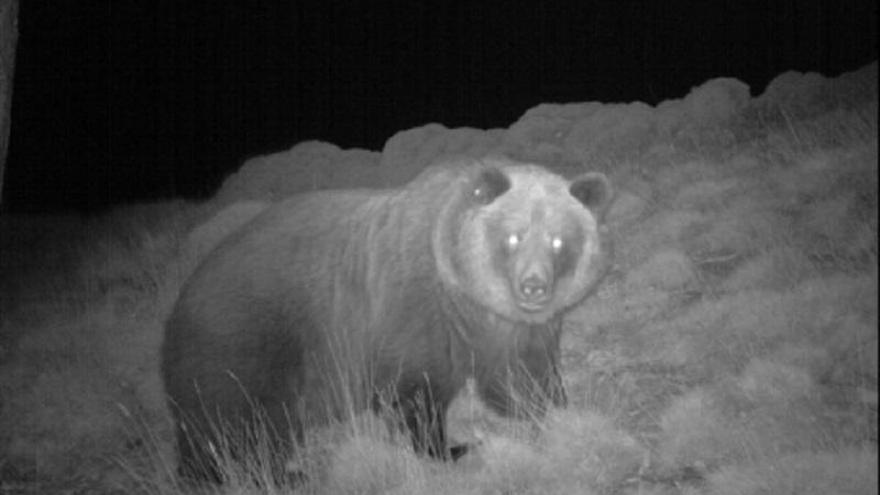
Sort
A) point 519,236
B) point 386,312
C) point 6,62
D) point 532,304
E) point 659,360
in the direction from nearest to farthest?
1. point 532,304
2. point 519,236
3. point 386,312
4. point 6,62
5. point 659,360

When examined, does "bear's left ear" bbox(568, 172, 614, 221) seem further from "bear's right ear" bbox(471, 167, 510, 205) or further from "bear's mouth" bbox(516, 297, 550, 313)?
"bear's mouth" bbox(516, 297, 550, 313)

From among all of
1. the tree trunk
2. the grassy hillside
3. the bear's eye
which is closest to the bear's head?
the bear's eye

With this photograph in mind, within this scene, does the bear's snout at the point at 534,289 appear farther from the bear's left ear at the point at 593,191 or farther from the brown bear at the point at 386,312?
the bear's left ear at the point at 593,191

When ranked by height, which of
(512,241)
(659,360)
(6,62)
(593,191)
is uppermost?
(6,62)

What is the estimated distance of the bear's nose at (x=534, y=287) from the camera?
4.61 metres

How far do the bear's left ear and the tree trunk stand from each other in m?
4.12

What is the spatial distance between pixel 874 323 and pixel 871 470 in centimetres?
67

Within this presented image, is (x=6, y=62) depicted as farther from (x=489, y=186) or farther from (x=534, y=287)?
(x=534, y=287)

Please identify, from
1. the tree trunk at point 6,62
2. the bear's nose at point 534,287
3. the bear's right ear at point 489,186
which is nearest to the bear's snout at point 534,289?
the bear's nose at point 534,287

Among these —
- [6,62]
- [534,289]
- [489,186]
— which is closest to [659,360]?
[534,289]

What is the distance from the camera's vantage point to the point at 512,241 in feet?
16.1

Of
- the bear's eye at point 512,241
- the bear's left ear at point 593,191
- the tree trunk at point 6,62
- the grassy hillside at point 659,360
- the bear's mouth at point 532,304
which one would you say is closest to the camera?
the grassy hillside at point 659,360

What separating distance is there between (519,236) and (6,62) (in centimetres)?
403

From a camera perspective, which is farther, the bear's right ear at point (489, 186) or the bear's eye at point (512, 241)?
the bear's right ear at point (489, 186)
